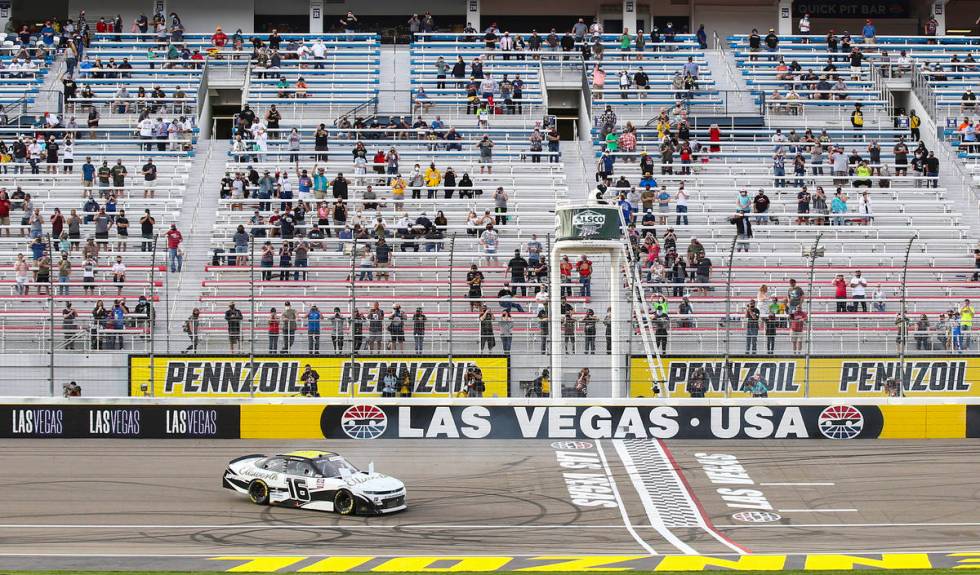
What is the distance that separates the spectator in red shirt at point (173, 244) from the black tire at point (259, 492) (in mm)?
12940

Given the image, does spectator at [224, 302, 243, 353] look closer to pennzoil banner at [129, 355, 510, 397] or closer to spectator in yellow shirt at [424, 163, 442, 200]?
pennzoil banner at [129, 355, 510, 397]

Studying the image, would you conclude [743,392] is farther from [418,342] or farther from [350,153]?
[350,153]

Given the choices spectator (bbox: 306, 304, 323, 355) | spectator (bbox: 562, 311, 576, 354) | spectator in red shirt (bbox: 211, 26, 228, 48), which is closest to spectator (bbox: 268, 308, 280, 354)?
spectator (bbox: 306, 304, 323, 355)

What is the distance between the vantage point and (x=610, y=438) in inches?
1003

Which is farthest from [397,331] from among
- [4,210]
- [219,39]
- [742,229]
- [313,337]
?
[219,39]

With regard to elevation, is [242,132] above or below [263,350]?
above

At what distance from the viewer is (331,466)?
21.0m

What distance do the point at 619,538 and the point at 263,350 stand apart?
11.3 m

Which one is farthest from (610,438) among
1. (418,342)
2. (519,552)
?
(519,552)

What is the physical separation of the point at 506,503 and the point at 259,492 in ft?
11.9

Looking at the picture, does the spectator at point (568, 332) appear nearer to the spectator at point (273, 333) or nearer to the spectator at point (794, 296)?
the spectator at point (794, 296)

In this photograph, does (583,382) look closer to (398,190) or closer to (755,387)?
(755,387)

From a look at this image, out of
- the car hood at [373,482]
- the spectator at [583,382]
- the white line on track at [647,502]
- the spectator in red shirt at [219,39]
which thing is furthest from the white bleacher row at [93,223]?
the white line on track at [647,502]

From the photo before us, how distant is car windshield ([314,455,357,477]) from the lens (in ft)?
68.7
